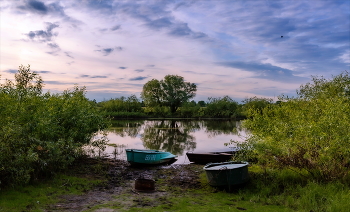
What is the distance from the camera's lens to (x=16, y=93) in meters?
12.9

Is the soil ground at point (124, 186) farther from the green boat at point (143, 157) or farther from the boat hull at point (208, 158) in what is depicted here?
the boat hull at point (208, 158)

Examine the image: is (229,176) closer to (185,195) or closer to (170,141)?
(185,195)

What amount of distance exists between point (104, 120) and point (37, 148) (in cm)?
825

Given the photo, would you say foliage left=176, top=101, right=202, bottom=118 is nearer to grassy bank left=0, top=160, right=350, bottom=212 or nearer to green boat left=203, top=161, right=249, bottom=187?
grassy bank left=0, top=160, right=350, bottom=212

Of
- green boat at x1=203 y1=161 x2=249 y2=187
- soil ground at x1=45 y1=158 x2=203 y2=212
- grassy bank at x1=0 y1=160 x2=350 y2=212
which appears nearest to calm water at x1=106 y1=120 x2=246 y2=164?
green boat at x1=203 y1=161 x2=249 y2=187

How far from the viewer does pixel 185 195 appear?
11.0 metres

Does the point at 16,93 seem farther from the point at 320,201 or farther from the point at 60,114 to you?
the point at 320,201

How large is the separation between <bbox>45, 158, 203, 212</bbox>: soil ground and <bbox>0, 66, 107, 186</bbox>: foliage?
1.53 m

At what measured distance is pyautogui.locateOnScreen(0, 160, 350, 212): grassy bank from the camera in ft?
28.9

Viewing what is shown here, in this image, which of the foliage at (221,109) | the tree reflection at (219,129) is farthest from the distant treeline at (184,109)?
the tree reflection at (219,129)

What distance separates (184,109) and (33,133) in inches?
3395

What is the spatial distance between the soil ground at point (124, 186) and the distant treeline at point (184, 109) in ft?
240

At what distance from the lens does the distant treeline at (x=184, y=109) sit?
91812mm

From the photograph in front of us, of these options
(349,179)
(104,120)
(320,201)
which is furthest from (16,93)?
(349,179)
